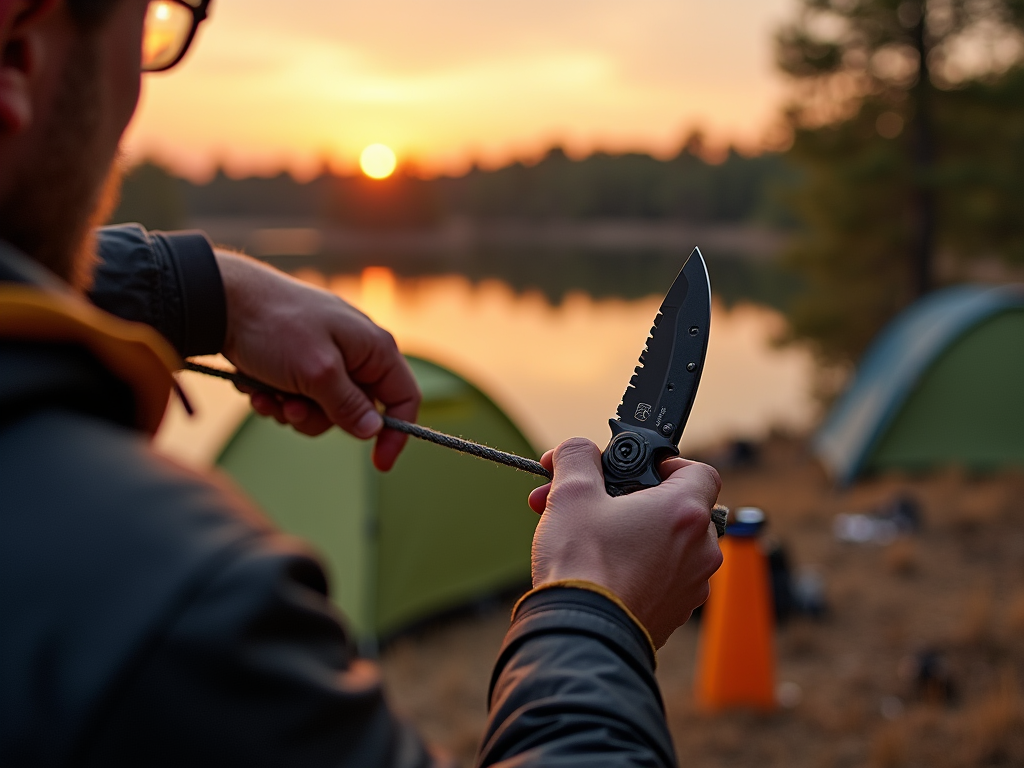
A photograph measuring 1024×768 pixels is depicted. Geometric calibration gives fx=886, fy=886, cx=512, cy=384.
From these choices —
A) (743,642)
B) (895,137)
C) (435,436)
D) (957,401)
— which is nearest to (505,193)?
(895,137)

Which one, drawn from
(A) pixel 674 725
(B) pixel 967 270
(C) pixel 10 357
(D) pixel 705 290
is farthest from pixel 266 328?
(B) pixel 967 270

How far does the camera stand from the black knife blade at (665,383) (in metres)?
1.23

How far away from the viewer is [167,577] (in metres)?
0.62

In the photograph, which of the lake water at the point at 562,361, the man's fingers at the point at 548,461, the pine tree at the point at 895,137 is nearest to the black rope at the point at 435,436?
the man's fingers at the point at 548,461

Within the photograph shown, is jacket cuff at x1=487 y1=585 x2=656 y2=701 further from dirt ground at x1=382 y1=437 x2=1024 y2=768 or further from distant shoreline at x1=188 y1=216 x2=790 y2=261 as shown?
distant shoreline at x1=188 y1=216 x2=790 y2=261

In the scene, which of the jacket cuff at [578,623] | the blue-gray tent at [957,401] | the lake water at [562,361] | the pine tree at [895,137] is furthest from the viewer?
the lake water at [562,361]

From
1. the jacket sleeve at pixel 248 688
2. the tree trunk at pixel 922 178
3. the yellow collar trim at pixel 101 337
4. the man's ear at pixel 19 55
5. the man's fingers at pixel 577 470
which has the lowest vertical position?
the tree trunk at pixel 922 178

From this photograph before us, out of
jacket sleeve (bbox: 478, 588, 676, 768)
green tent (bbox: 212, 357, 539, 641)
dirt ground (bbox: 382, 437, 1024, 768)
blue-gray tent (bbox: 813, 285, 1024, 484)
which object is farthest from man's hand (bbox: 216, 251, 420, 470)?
blue-gray tent (bbox: 813, 285, 1024, 484)

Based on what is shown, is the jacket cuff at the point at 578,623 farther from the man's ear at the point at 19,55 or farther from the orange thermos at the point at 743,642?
the orange thermos at the point at 743,642

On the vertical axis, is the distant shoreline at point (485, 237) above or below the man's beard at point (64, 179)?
below

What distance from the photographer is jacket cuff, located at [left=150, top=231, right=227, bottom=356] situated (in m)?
1.58

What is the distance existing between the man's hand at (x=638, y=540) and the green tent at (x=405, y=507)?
4.72m

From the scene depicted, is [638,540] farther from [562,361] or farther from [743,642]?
[562,361]

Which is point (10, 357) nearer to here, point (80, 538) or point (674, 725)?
point (80, 538)
